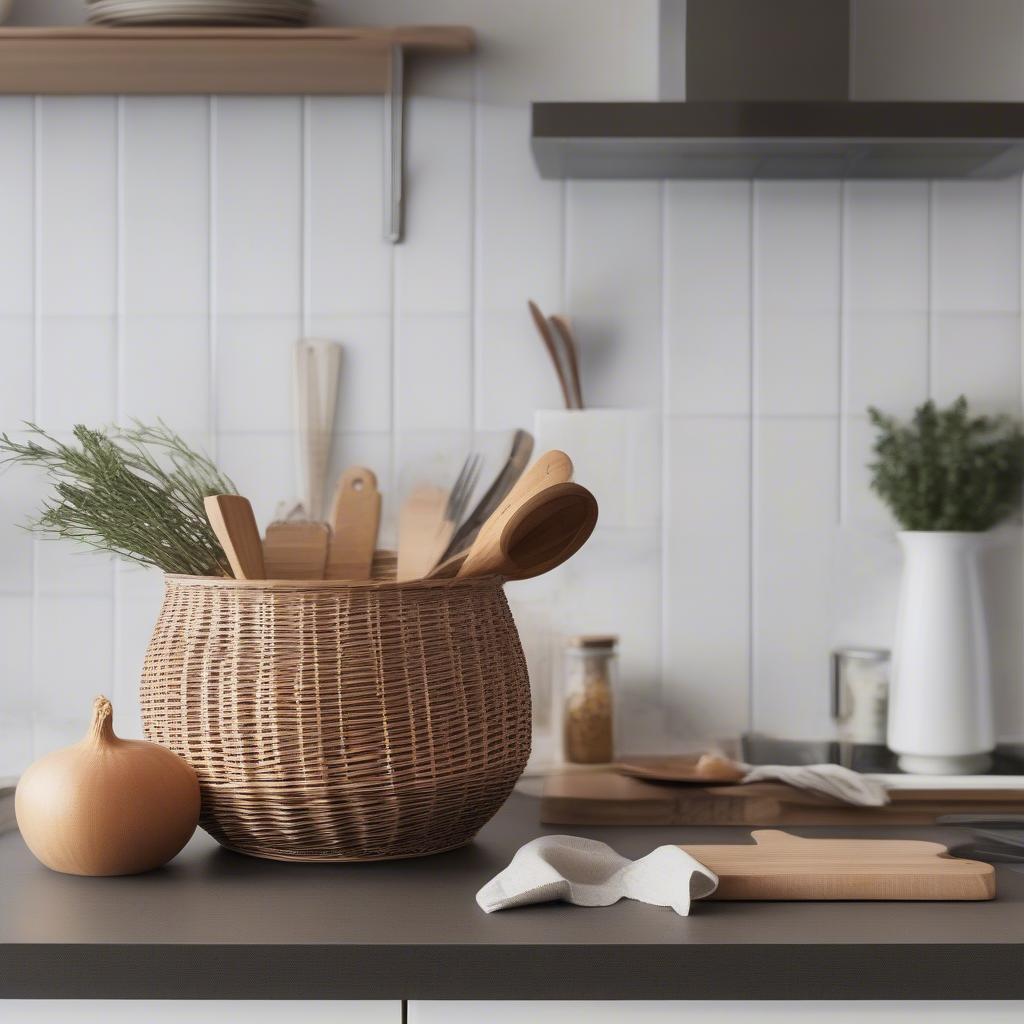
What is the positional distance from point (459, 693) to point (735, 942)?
310mm

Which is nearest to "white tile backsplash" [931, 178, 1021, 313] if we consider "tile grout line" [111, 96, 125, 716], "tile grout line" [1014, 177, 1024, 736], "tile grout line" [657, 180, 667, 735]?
"tile grout line" [1014, 177, 1024, 736]

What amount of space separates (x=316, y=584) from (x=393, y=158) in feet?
2.26

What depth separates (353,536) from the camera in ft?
3.82

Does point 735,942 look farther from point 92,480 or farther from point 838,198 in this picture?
point 838,198

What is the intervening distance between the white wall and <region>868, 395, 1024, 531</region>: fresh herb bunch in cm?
3

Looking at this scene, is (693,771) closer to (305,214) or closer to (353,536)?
(353,536)

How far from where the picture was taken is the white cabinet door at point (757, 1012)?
0.87 meters

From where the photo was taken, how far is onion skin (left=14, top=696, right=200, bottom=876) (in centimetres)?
99

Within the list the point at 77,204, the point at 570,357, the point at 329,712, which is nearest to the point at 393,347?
the point at 570,357

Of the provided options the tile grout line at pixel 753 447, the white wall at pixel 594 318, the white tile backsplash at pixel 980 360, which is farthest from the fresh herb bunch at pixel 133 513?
the white tile backsplash at pixel 980 360

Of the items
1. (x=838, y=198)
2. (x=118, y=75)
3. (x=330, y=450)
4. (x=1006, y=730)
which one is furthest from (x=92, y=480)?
(x=1006, y=730)

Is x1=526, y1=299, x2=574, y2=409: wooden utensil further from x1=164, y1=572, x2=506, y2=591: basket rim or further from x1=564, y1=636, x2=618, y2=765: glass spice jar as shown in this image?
x1=164, y1=572, x2=506, y2=591: basket rim

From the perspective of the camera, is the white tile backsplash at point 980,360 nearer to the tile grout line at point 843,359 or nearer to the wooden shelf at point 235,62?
the tile grout line at point 843,359

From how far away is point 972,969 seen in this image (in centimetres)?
85
